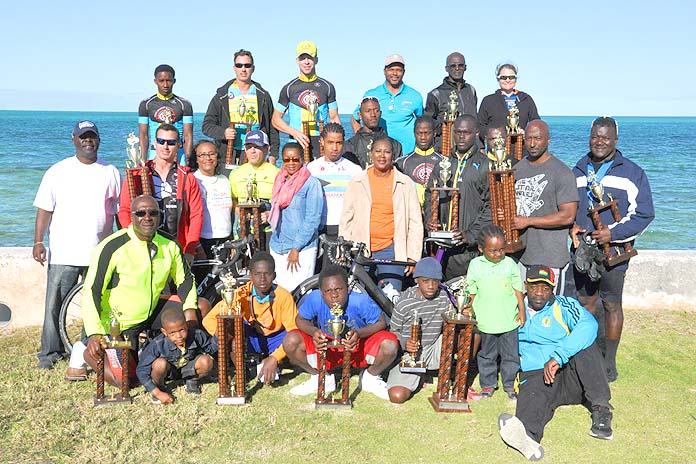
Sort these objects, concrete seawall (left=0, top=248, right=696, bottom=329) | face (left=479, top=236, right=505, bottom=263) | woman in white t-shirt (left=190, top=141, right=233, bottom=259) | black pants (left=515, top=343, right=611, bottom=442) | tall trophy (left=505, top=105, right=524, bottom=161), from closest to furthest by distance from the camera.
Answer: black pants (left=515, top=343, right=611, bottom=442)
face (left=479, top=236, right=505, bottom=263)
tall trophy (left=505, top=105, right=524, bottom=161)
woman in white t-shirt (left=190, top=141, right=233, bottom=259)
concrete seawall (left=0, top=248, right=696, bottom=329)

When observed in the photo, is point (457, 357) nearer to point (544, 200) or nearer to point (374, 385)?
point (374, 385)

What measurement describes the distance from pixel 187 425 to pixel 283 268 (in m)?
1.94

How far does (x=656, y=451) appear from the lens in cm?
477

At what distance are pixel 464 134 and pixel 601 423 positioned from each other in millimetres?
2832

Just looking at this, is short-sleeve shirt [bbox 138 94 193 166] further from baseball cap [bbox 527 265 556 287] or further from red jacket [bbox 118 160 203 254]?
baseball cap [bbox 527 265 556 287]

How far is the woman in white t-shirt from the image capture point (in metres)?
6.52

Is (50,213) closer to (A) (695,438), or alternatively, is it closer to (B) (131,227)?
(B) (131,227)

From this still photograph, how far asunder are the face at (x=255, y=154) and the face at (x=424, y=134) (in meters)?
1.56

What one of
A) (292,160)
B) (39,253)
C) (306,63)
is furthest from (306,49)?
(39,253)

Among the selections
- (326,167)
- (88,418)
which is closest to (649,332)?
(326,167)

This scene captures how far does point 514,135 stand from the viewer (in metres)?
6.46

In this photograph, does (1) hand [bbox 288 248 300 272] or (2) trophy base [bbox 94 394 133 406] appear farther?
(1) hand [bbox 288 248 300 272]

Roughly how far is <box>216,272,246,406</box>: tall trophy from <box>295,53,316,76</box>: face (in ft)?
10.4

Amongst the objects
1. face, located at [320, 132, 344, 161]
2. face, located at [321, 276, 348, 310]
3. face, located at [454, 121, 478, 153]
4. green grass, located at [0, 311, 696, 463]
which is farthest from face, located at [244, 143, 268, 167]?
green grass, located at [0, 311, 696, 463]
